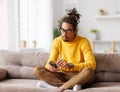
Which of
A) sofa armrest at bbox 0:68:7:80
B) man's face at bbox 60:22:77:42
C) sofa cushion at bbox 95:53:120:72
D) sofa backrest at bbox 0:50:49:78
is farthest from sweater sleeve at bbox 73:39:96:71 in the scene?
sofa armrest at bbox 0:68:7:80

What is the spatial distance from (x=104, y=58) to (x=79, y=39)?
37 cm

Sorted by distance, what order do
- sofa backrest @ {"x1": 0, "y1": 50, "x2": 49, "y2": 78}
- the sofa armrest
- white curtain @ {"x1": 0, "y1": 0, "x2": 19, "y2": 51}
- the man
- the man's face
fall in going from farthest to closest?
white curtain @ {"x1": 0, "y1": 0, "x2": 19, "y2": 51}, sofa backrest @ {"x1": 0, "y1": 50, "x2": 49, "y2": 78}, the sofa armrest, the man's face, the man

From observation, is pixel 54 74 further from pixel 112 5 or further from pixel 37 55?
A: pixel 112 5

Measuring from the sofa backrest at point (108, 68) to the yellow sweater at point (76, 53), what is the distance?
0.24 meters

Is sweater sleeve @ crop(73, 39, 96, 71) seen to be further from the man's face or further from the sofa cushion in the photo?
the sofa cushion

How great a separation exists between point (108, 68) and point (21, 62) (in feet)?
3.52

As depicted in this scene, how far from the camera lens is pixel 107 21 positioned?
6.70m

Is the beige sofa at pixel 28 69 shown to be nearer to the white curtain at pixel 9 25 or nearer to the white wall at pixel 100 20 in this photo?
the white curtain at pixel 9 25

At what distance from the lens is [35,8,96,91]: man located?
2.48 m

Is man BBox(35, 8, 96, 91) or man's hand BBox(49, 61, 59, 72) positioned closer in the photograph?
man BBox(35, 8, 96, 91)

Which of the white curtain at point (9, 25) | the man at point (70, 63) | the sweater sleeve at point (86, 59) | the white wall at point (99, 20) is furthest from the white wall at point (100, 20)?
the sweater sleeve at point (86, 59)

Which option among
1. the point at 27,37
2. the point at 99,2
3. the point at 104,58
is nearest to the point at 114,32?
the point at 99,2

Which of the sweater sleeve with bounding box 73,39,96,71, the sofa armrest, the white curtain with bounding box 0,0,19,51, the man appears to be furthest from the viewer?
the white curtain with bounding box 0,0,19,51

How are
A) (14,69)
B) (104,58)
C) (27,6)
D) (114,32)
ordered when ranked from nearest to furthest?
(104,58) → (14,69) → (27,6) → (114,32)
